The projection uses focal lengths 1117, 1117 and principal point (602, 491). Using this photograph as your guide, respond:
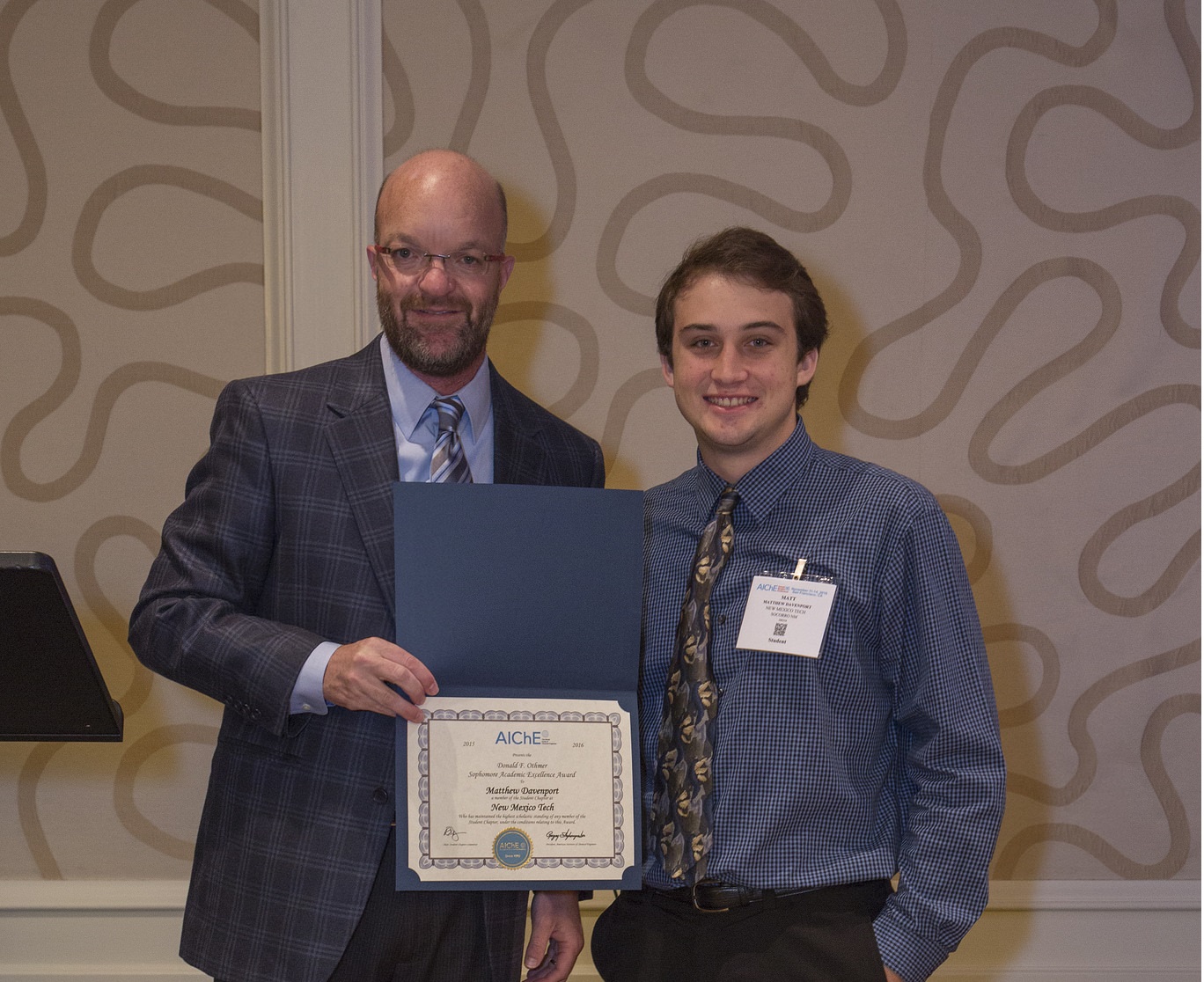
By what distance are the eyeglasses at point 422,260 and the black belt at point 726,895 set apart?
0.93m

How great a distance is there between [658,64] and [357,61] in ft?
2.40

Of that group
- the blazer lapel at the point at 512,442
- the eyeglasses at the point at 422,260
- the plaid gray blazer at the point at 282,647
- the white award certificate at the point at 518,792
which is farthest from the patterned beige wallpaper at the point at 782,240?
the white award certificate at the point at 518,792

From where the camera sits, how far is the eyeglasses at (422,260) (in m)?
1.66

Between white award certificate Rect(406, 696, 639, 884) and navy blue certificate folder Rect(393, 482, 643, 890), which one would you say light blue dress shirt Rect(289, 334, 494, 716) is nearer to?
navy blue certificate folder Rect(393, 482, 643, 890)

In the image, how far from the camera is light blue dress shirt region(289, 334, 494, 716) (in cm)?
165

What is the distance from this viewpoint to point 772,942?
137cm

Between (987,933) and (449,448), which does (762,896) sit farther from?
(987,933)

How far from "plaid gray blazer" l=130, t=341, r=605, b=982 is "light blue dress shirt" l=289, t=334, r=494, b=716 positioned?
0.14 feet

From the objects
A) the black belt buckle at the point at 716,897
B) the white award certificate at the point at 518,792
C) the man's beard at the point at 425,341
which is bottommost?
the black belt buckle at the point at 716,897

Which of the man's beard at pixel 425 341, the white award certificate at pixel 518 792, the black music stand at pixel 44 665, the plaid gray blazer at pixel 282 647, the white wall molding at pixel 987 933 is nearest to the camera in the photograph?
the black music stand at pixel 44 665

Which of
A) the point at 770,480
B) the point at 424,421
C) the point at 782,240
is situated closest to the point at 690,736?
the point at 770,480

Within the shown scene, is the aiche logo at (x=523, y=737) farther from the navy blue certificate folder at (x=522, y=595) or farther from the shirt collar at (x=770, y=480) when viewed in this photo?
the shirt collar at (x=770, y=480)

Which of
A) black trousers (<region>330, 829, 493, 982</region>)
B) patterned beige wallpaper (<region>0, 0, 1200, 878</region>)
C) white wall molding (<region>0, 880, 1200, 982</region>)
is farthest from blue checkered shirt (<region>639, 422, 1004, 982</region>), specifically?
white wall molding (<region>0, 880, 1200, 982</region>)

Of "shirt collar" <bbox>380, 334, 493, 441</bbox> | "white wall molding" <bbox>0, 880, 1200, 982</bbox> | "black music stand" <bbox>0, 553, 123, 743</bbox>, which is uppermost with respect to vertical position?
"shirt collar" <bbox>380, 334, 493, 441</bbox>
